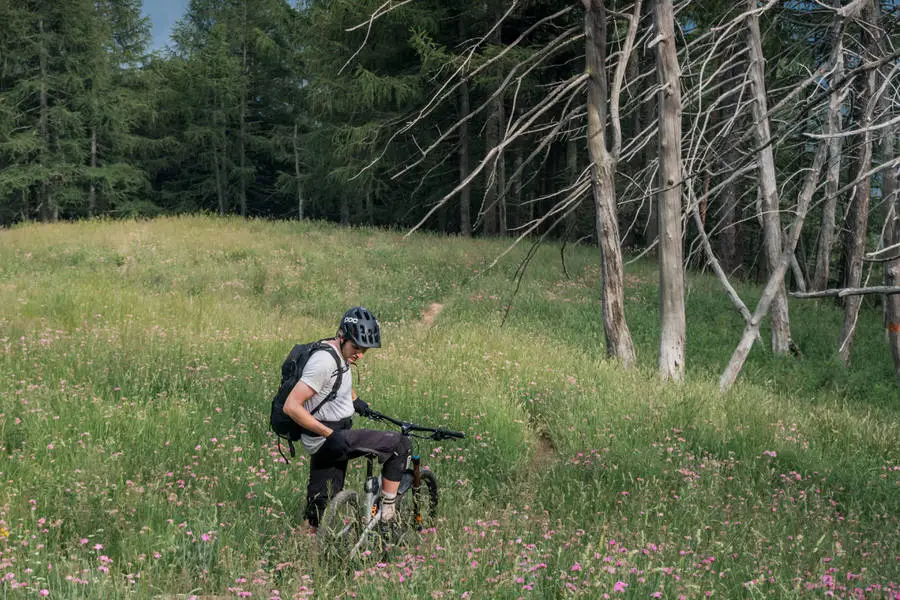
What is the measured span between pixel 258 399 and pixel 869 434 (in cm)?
670

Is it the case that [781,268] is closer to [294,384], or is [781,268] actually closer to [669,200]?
[669,200]

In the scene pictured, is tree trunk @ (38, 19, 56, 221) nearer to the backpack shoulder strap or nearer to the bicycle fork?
the backpack shoulder strap

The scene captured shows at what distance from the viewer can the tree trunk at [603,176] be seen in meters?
9.39

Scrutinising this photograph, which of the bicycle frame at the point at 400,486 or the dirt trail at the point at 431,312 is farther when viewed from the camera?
the dirt trail at the point at 431,312

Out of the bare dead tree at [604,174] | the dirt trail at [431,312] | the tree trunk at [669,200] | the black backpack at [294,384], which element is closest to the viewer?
the black backpack at [294,384]

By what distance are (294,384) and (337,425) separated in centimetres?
47

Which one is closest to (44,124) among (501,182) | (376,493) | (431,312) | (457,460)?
(501,182)

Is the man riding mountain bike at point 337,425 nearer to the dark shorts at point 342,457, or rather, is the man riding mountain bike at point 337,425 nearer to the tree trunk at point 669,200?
the dark shorts at point 342,457

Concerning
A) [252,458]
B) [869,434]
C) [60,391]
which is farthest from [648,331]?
[60,391]

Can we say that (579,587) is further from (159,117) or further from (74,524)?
(159,117)

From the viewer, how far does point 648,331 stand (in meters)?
13.8

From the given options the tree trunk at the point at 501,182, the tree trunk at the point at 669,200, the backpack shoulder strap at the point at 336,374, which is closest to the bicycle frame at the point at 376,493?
the backpack shoulder strap at the point at 336,374

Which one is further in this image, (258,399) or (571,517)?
(258,399)

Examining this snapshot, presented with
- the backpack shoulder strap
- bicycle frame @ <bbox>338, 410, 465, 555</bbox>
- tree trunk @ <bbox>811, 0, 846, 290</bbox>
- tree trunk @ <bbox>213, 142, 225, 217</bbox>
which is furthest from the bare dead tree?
tree trunk @ <bbox>213, 142, 225, 217</bbox>
